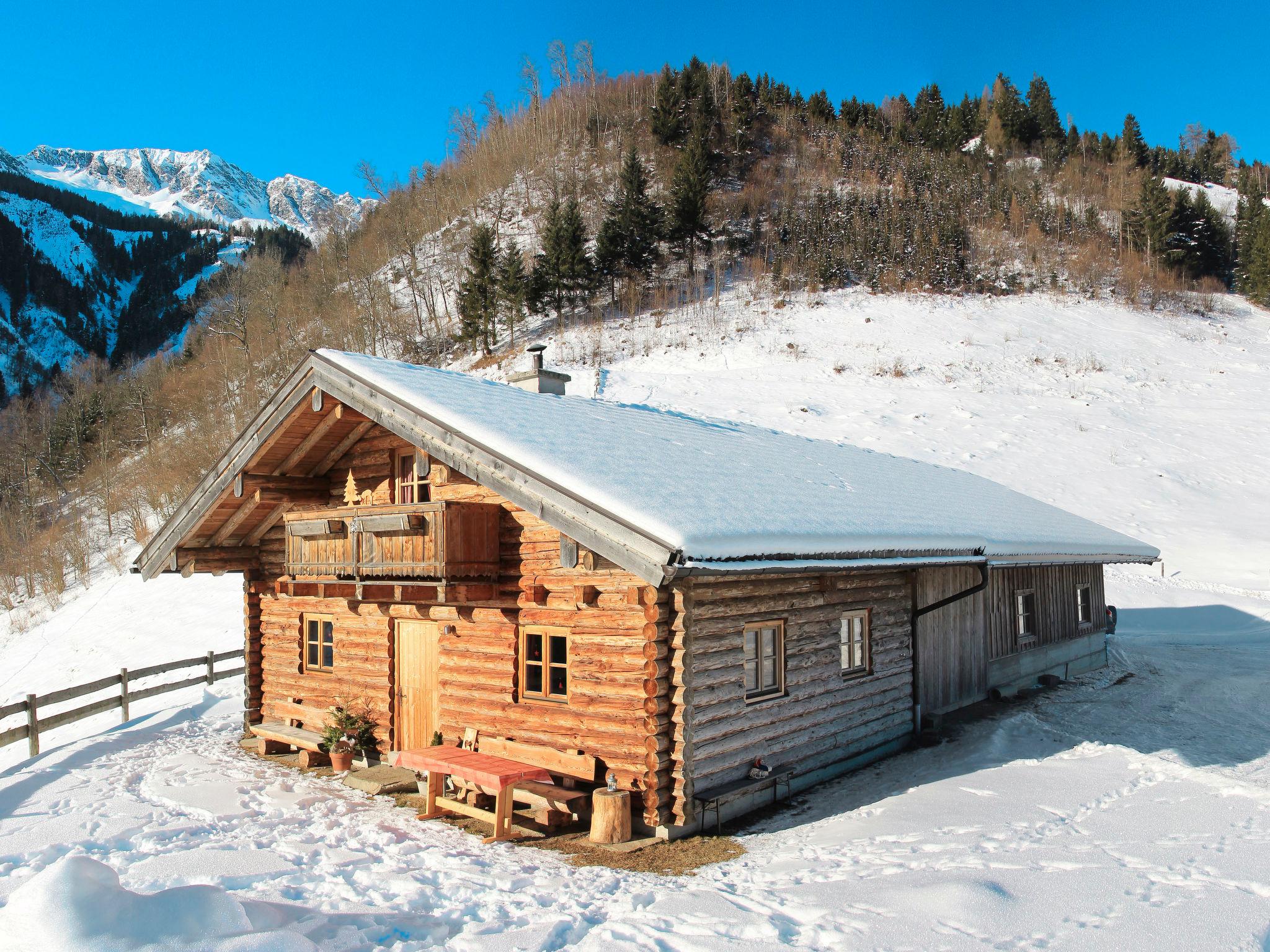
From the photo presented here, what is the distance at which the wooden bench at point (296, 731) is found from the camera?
42.5 ft

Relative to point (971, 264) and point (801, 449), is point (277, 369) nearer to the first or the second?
point (801, 449)

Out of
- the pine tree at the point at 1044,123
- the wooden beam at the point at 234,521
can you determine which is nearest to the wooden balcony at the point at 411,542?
the wooden beam at the point at 234,521

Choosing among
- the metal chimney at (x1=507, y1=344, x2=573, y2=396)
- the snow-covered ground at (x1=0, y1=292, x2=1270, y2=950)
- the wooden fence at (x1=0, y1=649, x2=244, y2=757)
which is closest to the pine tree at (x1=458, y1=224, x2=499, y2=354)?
the snow-covered ground at (x1=0, y1=292, x2=1270, y2=950)

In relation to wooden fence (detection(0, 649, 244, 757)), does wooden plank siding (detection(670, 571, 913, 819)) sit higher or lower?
higher

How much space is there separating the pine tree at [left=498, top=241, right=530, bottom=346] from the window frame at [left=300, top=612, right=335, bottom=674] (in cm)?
3692

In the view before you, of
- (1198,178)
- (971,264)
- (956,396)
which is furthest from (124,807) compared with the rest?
(1198,178)

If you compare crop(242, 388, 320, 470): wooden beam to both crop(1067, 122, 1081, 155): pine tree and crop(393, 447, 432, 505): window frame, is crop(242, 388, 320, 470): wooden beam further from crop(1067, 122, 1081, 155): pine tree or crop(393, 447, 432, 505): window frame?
crop(1067, 122, 1081, 155): pine tree

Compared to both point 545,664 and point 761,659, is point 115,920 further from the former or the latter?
point 761,659

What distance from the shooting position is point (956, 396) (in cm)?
3912

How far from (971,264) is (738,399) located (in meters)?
29.0

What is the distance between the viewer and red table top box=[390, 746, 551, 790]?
9.31m

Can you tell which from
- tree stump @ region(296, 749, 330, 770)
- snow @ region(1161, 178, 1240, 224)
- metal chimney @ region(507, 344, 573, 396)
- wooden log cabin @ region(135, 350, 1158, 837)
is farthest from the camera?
snow @ region(1161, 178, 1240, 224)

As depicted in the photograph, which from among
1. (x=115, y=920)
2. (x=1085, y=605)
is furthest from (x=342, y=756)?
(x=1085, y=605)

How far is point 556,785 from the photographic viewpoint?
977 cm
